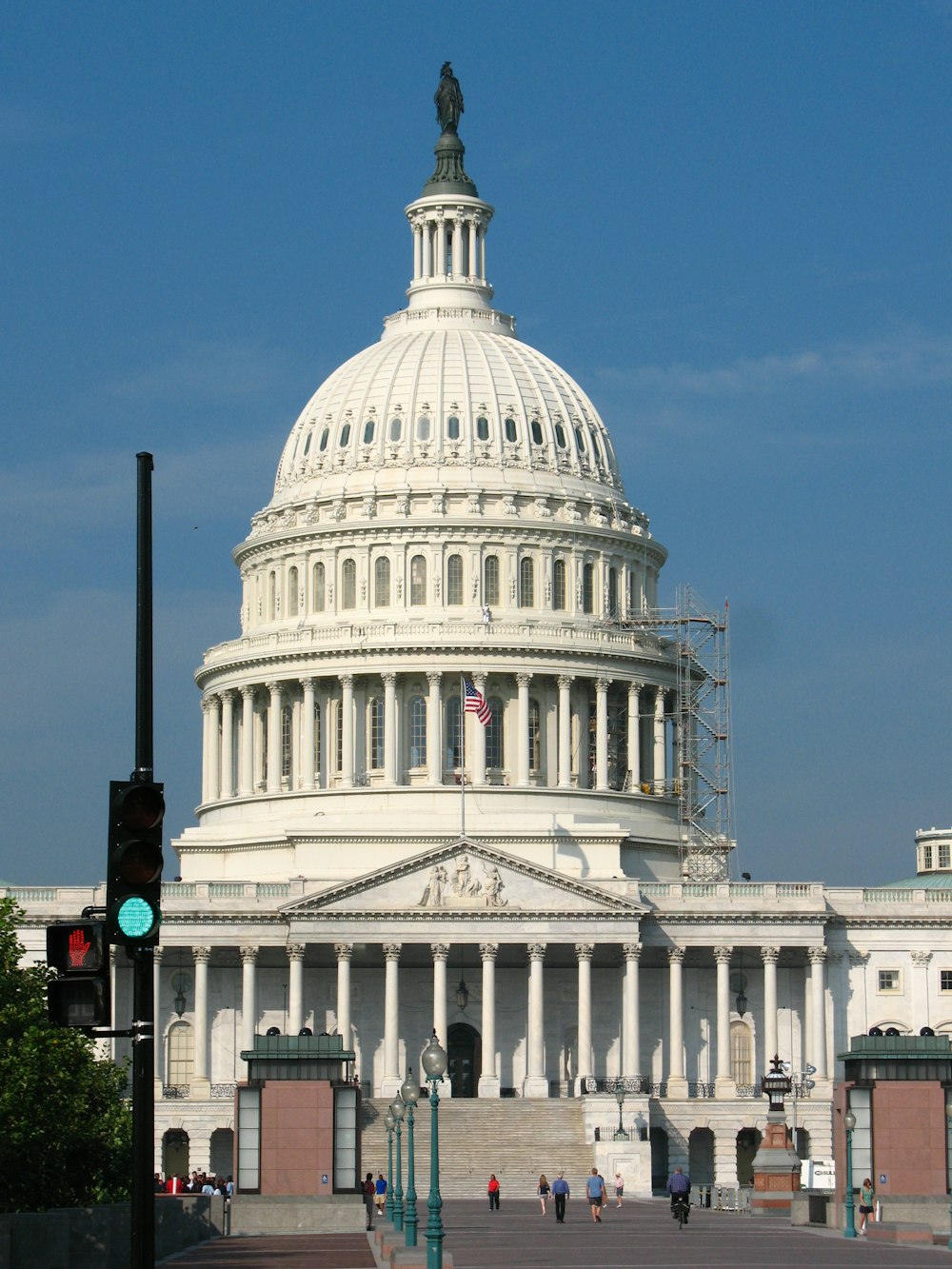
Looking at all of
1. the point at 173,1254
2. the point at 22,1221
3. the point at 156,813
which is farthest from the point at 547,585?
the point at 156,813

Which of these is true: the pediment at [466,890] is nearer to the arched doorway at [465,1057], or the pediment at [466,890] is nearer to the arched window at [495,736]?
the arched doorway at [465,1057]

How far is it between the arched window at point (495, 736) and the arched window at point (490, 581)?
5.55 metres

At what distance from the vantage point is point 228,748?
15025 cm

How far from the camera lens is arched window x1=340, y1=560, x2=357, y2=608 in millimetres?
147500

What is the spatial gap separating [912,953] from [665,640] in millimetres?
24847

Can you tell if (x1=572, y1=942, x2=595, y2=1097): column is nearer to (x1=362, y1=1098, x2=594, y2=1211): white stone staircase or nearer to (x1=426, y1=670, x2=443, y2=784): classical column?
(x1=362, y1=1098, x2=594, y2=1211): white stone staircase

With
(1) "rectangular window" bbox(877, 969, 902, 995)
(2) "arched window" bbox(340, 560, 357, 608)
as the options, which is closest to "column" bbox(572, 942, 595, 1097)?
(1) "rectangular window" bbox(877, 969, 902, 995)

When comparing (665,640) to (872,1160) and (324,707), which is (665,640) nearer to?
(324,707)

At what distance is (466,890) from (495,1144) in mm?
15940

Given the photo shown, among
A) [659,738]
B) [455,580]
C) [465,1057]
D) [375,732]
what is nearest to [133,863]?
[465,1057]

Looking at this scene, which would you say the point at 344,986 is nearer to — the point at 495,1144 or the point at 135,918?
the point at 495,1144

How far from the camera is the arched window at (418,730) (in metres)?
144

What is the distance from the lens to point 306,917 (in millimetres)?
129750

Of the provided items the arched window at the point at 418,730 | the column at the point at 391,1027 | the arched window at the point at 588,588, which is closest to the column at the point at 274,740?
the arched window at the point at 418,730
